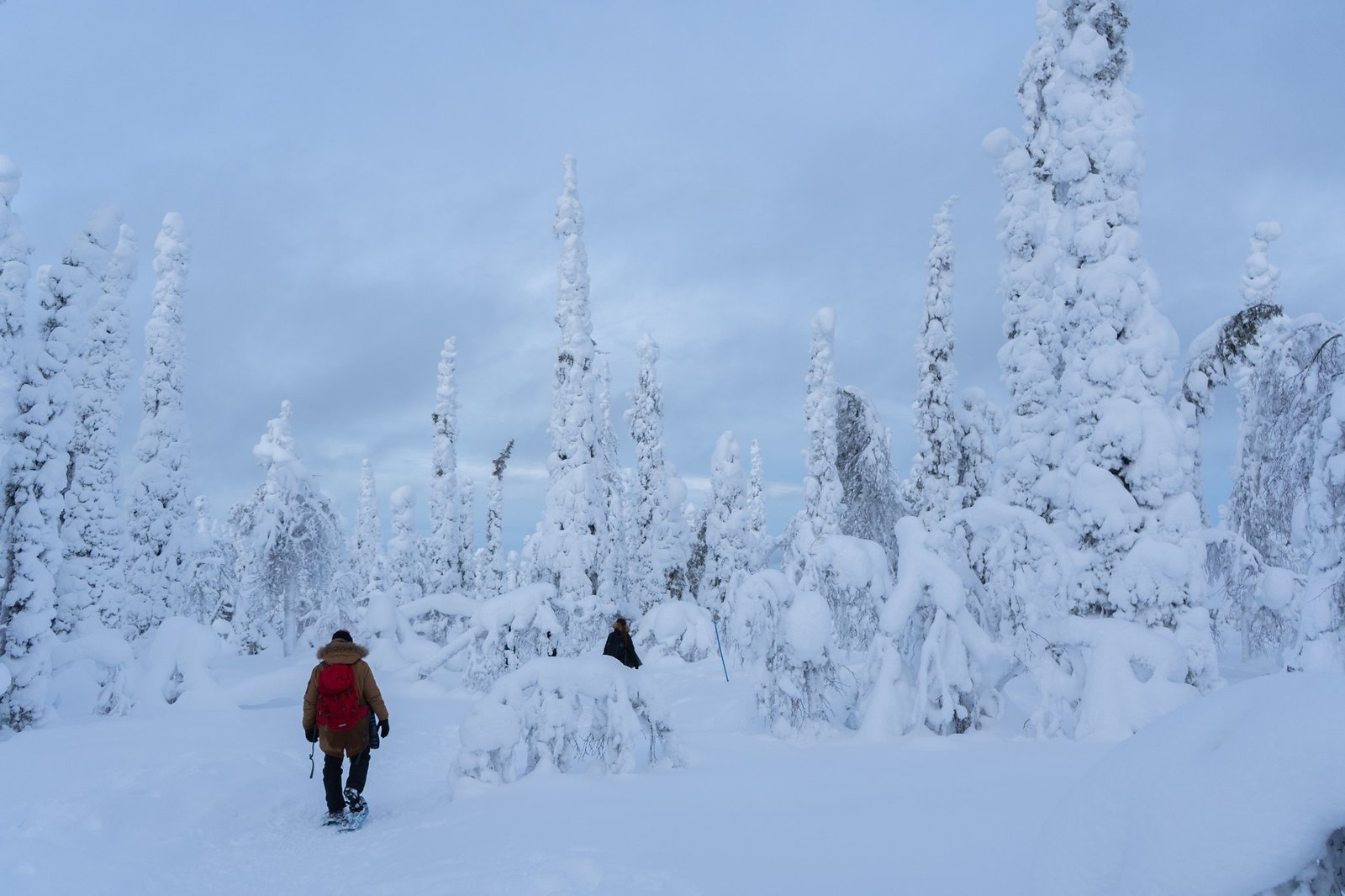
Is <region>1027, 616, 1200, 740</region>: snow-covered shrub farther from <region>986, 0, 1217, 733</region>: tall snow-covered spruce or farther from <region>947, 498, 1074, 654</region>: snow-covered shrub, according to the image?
<region>947, 498, 1074, 654</region>: snow-covered shrub

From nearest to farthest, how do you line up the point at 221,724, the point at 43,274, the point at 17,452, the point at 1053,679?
A: the point at 1053,679 → the point at 221,724 → the point at 17,452 → the point at 43,274

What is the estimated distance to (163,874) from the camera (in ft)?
19.7

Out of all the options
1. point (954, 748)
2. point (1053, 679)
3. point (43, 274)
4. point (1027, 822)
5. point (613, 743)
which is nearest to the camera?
point (1027, 822)

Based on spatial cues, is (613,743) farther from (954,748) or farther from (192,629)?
(192,629)

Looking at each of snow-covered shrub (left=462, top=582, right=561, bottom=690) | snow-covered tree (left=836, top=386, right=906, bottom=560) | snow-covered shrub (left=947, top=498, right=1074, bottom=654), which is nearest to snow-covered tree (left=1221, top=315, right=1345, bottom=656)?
snow-covered shrub (left=947, top=498, right=1074, bottom=654)

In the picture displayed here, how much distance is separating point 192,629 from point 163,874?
998cm

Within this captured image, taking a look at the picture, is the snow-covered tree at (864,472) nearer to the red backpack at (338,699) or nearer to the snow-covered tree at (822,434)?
the snow-covered tree at (822,434)

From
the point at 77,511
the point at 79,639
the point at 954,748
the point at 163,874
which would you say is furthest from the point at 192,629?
the point at 954,748

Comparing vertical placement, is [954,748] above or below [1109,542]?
below

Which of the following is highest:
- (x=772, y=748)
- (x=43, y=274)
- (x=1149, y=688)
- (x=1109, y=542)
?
(x=43, y=274)

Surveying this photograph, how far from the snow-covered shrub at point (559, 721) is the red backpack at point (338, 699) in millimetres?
1123

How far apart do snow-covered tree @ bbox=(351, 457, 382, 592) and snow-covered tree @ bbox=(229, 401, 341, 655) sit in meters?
27.1

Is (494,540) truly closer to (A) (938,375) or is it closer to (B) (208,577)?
(B) (208,577)

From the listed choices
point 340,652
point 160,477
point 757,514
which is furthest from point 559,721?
point 757,514
